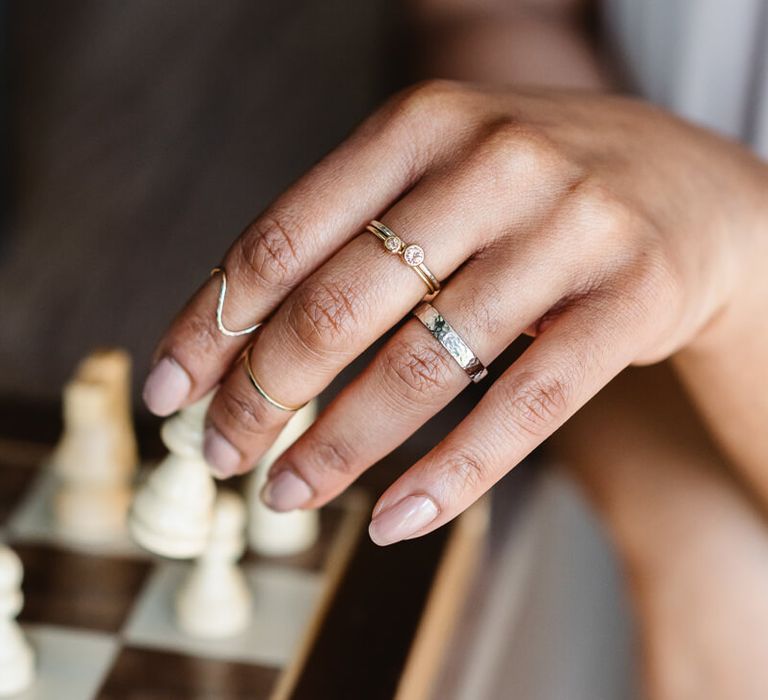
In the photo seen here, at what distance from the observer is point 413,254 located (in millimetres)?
613

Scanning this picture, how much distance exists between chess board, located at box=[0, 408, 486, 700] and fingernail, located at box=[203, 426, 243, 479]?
17cm

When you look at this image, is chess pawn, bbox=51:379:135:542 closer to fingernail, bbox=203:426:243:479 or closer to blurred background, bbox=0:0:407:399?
fingernail, bbox=203:426:243:479

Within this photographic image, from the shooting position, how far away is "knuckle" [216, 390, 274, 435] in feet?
2.17

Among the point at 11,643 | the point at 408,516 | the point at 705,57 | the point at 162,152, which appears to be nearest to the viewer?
the point at 408,516

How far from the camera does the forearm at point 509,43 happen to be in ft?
3.73

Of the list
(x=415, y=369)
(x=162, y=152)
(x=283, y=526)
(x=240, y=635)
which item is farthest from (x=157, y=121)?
(x=415, y=369)

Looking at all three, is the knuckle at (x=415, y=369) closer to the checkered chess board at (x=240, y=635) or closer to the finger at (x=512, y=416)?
the finger at (x=512, y=416)

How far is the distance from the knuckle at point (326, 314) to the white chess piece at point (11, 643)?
0.94ft

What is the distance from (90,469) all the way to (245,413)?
0.31m

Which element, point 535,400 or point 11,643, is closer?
point 535,400

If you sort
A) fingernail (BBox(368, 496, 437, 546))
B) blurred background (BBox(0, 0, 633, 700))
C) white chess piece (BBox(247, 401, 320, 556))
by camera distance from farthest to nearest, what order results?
1. blurred background (BBox(0, 0, 633, 700))
2. white chess piece (BBox(247, 401, 320, 556))
3. fingernail (BBox(368, 496, 437, 546))

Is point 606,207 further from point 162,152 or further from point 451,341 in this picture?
point 162,152

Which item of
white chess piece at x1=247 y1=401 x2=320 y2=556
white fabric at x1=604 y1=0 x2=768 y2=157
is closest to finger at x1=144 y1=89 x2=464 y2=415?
white chess piece at x1=247 y1=401 x2=320 y2=556

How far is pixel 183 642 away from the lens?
0.80 metres
